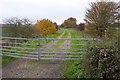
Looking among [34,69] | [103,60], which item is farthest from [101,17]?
[103,60]

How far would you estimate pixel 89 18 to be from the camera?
108ft

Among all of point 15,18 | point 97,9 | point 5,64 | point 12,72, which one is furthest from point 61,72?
point 97,9

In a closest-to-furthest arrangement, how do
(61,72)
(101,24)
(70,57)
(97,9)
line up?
(61,72)
(70,57)
(101,24)
(97,9)

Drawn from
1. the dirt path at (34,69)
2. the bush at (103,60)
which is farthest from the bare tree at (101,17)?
the bush at (103,60)

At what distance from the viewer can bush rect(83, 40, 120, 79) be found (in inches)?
310

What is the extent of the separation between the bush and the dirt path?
178 cm

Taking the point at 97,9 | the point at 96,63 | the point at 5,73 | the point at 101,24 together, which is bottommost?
the point at 5,73

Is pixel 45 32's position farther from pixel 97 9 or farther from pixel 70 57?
pixel 70 57

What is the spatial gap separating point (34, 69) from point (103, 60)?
404cm

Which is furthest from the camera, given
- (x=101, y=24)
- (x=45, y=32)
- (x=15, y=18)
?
(x=45, y=32)

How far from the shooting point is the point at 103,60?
7.90 meters

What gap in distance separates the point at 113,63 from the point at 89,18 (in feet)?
82.9

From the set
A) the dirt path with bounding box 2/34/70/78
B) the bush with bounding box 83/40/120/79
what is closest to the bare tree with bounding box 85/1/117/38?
the dirt path with bounding box 2/34/70/78

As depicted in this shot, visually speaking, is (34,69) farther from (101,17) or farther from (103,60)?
(101,17)
